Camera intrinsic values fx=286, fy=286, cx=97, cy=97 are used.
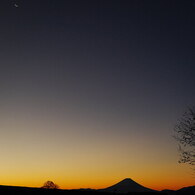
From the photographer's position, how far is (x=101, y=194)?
1045 inches

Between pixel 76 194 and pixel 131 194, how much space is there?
8960mm

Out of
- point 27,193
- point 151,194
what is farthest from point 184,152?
point 27,193

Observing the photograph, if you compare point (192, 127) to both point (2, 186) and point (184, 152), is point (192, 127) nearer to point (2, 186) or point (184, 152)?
point (184, 152)

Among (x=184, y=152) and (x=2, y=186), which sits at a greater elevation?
(x=184, y=152)

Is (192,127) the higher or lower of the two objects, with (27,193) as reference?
higher

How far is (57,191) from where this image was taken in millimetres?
22000

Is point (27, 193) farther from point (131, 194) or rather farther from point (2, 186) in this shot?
point (131, 194)

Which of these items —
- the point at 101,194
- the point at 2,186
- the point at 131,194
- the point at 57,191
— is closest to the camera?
the point at 2,186

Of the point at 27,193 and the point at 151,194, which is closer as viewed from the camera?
the point at 27,193

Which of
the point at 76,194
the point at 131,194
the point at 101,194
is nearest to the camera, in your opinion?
the point at 76,194

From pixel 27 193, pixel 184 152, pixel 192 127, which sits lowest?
pixel 27 193

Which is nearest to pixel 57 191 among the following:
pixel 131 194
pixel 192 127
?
pixel 131 194

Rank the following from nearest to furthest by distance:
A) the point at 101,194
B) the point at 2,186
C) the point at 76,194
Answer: the point at 2,186, the point at 76,194, the point at 101,194

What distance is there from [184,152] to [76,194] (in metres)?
A: 10.8
